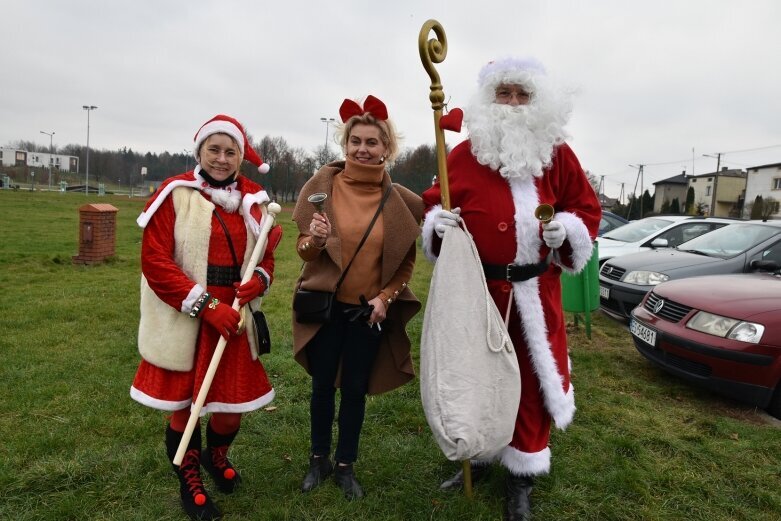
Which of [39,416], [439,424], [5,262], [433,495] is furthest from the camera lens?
[5,262]

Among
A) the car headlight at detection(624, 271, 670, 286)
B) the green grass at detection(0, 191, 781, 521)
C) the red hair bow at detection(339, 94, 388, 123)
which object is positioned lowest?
the green grass at detection(0, 191, 781, 521)

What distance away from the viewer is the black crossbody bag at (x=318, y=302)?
2609 millimetres

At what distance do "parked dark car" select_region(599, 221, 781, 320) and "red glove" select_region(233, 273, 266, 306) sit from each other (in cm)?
521

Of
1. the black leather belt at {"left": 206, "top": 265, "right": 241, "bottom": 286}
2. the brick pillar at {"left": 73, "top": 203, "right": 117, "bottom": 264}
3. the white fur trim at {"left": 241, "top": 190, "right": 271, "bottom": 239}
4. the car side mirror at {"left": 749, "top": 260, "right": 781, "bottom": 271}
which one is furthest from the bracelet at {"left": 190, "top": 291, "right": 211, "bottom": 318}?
the brick pillar at {"left": 73, "top": 203, "right": 117, "bottom": 264}

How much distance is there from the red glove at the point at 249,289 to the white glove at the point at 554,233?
4.61ft

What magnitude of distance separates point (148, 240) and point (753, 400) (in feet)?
14.4

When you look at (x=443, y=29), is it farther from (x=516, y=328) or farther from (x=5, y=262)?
(x=5, y=262)

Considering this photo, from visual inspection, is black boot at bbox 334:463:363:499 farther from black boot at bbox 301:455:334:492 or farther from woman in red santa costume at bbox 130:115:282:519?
woman in red santa costume at bbox 130:115:282:519

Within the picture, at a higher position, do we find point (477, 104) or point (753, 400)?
point (477, 104)

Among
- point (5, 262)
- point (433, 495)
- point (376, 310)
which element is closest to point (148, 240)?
point (376, 310)

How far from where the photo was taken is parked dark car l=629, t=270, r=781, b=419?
396 cm

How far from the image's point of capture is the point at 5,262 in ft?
31.9

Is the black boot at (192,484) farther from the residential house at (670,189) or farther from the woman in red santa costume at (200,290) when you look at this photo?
the residential house at (670,189)

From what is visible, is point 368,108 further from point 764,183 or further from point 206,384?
point 764,183
